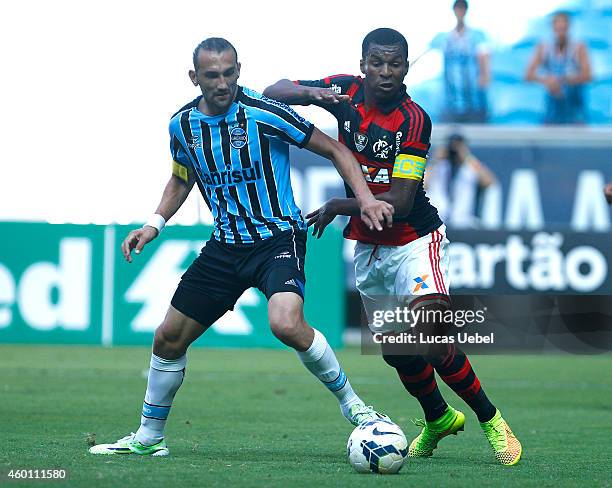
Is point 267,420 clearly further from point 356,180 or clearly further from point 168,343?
point 356,180

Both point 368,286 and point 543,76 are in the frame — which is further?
point 543,76

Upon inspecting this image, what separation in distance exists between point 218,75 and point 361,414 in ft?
6.39

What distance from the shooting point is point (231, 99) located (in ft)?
22.2

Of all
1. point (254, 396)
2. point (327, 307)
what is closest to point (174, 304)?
point (254, 396)

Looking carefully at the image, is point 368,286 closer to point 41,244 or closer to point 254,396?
point 254,396

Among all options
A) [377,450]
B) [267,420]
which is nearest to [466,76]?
[267,420]

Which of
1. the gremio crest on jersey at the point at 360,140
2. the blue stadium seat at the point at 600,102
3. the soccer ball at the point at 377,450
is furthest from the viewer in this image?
the blue stadium seat at the point at 600,102

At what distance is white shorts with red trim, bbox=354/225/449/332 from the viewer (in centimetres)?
709

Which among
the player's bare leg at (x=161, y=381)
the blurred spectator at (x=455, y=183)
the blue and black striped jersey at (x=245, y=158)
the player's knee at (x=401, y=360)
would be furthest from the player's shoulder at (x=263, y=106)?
the blurred spectator at (x=455, y=183)

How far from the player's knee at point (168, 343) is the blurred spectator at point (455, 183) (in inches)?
402

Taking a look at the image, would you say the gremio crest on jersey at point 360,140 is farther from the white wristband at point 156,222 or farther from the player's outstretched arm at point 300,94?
the white wristband at point 156,222

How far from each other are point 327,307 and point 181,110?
944 centimetres

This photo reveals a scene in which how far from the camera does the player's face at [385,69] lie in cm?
686

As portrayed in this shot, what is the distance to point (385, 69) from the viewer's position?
6867 millimetres
